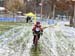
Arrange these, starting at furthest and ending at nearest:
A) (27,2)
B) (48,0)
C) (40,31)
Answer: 1. (27,2)
2. (48,0)
3. (40,31)

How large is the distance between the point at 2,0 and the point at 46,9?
20906 millimetres

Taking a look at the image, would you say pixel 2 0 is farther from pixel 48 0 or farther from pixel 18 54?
pixel 18 54

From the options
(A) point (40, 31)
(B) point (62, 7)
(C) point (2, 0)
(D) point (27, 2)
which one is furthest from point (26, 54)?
(C) point (2, 0)

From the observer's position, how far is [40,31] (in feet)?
49.5

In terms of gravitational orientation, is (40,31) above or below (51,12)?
above

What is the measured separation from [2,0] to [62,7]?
106ft

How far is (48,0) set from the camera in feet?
270

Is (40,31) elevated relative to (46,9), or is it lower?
elevated

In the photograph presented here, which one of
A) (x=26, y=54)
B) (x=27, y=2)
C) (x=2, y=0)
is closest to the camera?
(x=26, y=54)

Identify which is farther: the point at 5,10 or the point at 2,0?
the point at 2,0

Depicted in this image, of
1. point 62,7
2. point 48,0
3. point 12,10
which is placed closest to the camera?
point 62,7

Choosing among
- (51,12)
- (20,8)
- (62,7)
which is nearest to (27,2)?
(20,8)

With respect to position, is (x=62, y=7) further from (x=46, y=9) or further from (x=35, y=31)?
(x=35, y=31)

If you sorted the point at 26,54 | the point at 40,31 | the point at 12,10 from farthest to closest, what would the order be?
1. the point at 12,10
2. the point at 40,31
3. the point at 26,54
